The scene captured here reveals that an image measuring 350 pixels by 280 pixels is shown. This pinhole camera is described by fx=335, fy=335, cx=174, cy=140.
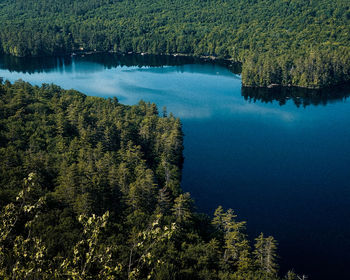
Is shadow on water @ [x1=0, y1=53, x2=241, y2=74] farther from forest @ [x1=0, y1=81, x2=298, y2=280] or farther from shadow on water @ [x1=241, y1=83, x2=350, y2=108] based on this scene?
forest @ [x1=0, y1=81, x2=298, y2=280]

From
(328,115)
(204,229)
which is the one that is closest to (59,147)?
(204,229)

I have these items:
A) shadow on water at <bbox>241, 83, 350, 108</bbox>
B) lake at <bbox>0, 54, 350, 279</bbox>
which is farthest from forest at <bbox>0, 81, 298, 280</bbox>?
shadow on water at <bbox>241, 83, 350, 108</bbox>

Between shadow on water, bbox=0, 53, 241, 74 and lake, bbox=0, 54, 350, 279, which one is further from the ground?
shadow on water, bbox=0, 53, 241, 74

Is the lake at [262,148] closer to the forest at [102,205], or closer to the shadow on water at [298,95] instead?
the shadow on water at [298,95]

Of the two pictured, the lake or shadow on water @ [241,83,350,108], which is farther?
shadow on water @ [241,83,350,108]

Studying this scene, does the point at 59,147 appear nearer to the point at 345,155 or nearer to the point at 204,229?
the point at 204,229

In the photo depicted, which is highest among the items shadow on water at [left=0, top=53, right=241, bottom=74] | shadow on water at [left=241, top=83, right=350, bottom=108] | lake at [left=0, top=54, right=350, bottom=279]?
shadow on water at [left=0, top=53, right=241, bottom=74]
